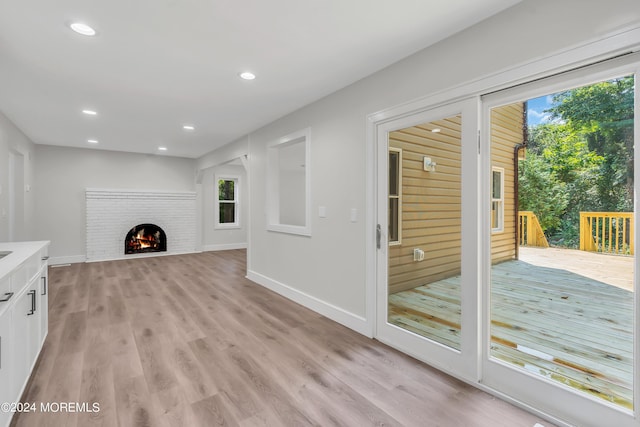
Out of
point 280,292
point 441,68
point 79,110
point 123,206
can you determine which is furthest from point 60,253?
point 441,68

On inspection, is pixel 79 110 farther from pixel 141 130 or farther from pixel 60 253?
pixel 60 253

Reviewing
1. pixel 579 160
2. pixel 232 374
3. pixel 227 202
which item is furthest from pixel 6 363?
pixel 227 202

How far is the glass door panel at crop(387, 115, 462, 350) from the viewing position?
2289 mm

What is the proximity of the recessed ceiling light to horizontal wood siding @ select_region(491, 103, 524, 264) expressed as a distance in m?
2.86

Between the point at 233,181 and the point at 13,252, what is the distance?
6786 millimetres

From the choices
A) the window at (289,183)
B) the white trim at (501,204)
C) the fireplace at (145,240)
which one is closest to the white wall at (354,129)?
the window at (289,183)

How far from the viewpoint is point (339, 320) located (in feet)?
10.7

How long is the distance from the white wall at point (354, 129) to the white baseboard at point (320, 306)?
12 millimetres

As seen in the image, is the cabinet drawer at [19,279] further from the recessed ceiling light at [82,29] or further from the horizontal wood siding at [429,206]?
the horizontal wood siding at [429,206]

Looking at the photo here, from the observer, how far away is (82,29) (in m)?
2.16

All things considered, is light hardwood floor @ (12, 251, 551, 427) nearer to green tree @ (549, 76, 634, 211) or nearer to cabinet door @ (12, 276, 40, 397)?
cabinet door @ (12, 276, 40, 397)

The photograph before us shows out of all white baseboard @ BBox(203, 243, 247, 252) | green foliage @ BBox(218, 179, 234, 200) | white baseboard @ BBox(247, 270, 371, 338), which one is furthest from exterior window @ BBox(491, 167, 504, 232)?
green foliage @ BBox(218, 179, 234, 200)

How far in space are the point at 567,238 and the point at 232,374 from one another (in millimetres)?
2411

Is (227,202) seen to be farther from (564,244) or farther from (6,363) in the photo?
(564,244)
